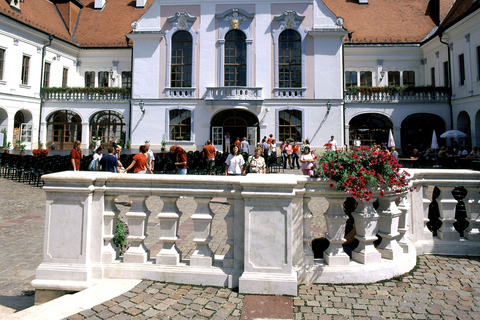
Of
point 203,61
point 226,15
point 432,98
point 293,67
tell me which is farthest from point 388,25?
point 203,61

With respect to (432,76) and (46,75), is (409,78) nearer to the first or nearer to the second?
(432,76)

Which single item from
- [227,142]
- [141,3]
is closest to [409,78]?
[227,142]

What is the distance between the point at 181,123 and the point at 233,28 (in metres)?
7.96

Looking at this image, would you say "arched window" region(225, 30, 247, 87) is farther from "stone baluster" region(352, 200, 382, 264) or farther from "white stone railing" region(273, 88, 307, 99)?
"stone baluster" region(352, 200, 382, 264)

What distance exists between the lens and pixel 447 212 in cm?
415

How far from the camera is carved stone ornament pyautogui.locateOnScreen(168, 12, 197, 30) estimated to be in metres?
24.2

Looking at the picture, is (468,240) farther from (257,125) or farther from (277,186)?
(257,125)

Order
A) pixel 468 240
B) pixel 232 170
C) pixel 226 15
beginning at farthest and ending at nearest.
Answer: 1. pixel 226 15
2. pixel 232 170
3. pixel 468 240

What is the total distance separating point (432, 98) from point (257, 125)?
13.1 meters

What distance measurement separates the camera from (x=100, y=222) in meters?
3.36

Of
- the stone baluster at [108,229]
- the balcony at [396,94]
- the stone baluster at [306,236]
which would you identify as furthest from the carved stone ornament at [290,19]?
the stone baluster at [108,229]

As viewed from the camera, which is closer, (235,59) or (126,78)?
(235,59)

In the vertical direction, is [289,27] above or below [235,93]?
above

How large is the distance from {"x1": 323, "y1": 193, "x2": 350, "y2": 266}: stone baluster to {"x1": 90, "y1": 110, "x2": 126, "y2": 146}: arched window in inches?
1023
